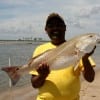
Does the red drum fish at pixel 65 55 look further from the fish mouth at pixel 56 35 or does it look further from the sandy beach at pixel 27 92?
the sandy beach at pixel 27 92

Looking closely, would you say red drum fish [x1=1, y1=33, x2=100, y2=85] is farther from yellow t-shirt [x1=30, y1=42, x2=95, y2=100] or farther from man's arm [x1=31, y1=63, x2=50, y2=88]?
yellow t-shirt [x1=30, y1=42, x2=95, y2=100]

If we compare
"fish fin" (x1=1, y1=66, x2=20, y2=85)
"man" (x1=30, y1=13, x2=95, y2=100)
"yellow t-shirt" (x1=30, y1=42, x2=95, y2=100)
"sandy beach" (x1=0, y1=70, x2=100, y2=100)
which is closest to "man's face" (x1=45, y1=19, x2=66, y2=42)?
"man" (x1=30, y1=13, x2=95, y2=100)

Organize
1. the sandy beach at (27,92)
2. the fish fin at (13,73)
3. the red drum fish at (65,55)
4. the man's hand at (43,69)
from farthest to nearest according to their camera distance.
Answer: the sandy beach at (27,92) < the fish fin at (13,73) < the man's hand at (43,69) < the red drum fish at (65,55)

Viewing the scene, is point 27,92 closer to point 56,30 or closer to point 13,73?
point 56,30

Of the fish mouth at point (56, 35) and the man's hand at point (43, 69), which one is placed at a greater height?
the fish mouth at point (56, 35)

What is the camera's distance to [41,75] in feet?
15.8

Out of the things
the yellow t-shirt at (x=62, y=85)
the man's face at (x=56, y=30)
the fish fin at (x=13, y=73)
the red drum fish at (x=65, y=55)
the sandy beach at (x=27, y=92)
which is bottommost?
the sandy beach at (x=27, y=92)

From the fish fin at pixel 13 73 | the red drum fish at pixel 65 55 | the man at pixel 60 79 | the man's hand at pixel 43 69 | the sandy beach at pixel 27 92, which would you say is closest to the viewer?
the red drum fish at pixel 65 55

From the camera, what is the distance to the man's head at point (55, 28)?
197 inches

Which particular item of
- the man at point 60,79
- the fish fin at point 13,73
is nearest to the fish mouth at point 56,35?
the man at point 60,79

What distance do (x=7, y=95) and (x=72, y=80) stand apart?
1126 centimetres

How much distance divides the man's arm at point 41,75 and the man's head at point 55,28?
51 cm

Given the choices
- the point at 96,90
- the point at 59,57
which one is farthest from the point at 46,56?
the point at 96,90

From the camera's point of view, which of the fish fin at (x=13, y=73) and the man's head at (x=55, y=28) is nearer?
the fish fin at (x=13, y=73)
